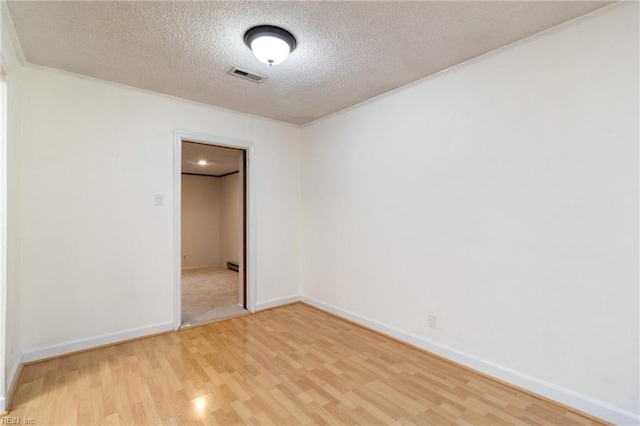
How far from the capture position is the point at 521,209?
89.6 inches

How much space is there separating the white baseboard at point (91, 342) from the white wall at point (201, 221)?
14.4 ft

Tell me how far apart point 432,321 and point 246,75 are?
282cm

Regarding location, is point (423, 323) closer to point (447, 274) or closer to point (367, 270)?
point (447, 274)

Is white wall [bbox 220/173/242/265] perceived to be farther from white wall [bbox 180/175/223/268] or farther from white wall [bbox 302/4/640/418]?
white wall [bbox 302/4/640/418]

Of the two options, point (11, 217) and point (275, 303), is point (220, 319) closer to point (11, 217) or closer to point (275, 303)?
point (275, 303)

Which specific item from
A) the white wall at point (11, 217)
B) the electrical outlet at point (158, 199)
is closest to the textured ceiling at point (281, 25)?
the white wall at point (11, 217)

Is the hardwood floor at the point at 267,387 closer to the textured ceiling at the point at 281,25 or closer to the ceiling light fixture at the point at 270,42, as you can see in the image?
the ceiling light fixture at the point at 270,42

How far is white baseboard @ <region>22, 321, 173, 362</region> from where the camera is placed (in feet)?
8.64

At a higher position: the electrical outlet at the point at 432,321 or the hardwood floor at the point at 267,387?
the electrical outlet at the point at 432,321

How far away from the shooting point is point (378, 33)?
2.16 m

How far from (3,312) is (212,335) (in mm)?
1693

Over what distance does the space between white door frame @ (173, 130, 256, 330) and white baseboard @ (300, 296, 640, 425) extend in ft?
5.65

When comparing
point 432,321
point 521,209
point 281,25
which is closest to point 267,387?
point 432,321

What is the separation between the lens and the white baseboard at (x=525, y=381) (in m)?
1.88
